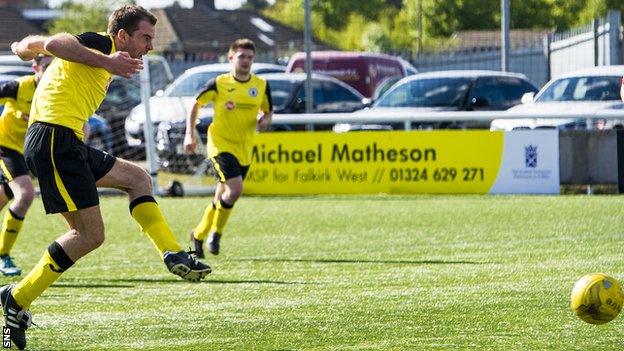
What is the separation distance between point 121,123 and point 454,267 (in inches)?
608

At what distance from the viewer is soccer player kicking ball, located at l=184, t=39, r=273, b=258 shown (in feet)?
43.2

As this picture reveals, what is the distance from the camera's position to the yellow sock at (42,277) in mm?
7824

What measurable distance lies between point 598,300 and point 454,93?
15477 mm

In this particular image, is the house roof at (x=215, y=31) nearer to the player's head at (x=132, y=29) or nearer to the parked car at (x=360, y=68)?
the parked car at (x=360, y=68)

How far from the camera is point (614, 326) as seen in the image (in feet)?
26.8

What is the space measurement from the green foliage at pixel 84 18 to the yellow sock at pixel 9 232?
53744mm

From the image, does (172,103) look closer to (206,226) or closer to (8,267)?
(206,226)

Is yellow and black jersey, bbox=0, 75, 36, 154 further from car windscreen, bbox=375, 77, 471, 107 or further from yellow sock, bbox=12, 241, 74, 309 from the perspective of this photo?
car windscreen, bbox=375, 77, 471, 107

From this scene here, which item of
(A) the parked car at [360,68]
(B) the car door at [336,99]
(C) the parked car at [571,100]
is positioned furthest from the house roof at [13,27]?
(C) the parked car at [571,100]

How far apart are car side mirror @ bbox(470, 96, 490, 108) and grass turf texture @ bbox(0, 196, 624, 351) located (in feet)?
17.1

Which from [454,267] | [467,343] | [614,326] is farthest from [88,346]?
[454,267]

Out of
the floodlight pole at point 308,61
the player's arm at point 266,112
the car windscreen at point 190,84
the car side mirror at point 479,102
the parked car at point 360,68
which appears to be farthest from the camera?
the parked car at point 360,68

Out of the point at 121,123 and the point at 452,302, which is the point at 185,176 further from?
the point at 452,302

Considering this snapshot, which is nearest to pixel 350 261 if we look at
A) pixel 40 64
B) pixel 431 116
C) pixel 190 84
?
pixel 40 64
